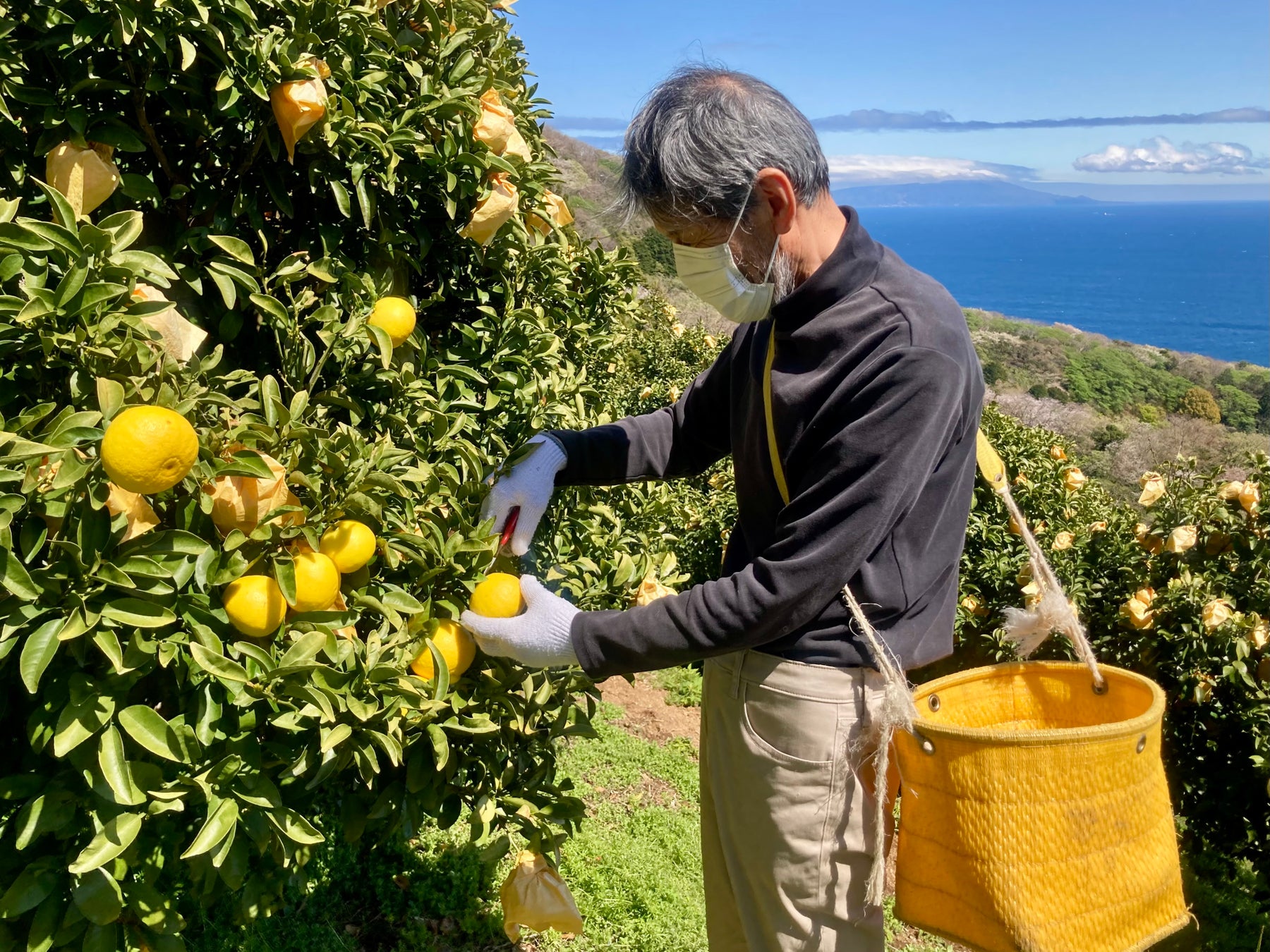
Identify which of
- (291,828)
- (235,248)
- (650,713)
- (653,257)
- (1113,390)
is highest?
(235,248)

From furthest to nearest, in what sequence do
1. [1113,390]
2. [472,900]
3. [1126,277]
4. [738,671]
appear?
[1126,277] → [1113,390] → [472,900] → [738,671]

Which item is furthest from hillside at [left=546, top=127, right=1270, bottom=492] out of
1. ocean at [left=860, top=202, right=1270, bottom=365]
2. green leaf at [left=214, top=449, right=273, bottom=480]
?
green leaf at [left=214, top=449, right=273, bottom=480]

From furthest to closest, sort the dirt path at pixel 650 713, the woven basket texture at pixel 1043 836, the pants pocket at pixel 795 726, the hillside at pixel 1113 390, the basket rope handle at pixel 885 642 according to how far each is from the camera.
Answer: the hillside at pixel 1113 390 → the dirt path at pixel 650 713 → the pants pocket at pixel 795 726 → the basket rope handle at pixel 885 642 → the woven basket texture at pixel 1043 836

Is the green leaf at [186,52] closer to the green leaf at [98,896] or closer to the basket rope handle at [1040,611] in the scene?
the green leaf at [98,896]

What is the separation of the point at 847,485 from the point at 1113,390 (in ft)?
50.8

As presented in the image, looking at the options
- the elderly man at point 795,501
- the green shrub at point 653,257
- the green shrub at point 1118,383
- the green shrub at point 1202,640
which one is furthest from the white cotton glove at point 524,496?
the green shrub at point 653,257

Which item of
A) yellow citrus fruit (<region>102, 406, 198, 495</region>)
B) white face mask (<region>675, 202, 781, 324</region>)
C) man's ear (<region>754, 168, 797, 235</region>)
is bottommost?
yellow citrus fruit (<region>102, 406, 198, 495</region>)

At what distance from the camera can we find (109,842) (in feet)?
3.44

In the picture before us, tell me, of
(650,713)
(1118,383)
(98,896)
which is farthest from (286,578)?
(1118,383)

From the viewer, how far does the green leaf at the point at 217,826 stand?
40.8 inches

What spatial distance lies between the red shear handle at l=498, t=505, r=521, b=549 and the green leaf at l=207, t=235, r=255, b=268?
24.5 inches

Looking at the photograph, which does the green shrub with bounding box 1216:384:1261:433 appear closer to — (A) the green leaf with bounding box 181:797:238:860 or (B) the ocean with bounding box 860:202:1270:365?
(B) the ocean with bounding box 860:202:1270:365

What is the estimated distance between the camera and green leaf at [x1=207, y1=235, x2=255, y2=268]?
1276mm

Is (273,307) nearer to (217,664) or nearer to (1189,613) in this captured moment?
(217,664)
